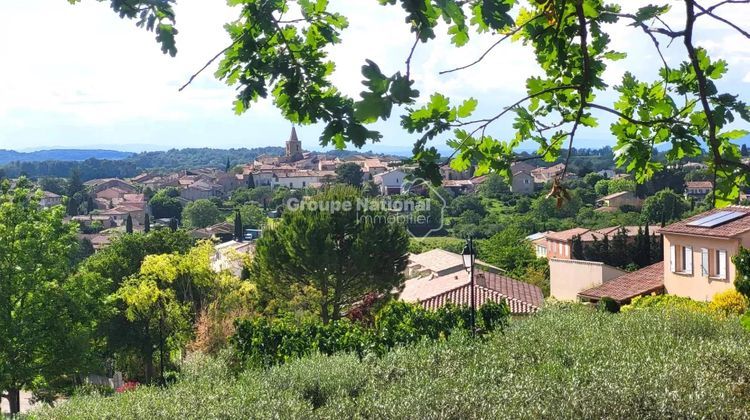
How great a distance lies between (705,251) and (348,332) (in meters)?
11.0

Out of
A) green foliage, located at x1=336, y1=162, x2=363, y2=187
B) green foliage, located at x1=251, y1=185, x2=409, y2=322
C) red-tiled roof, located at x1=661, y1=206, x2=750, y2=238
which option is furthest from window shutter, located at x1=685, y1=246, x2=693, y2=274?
green foliage, located at x1=336, y1=162, x2=363, y2=187

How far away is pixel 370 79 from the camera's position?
1.79m

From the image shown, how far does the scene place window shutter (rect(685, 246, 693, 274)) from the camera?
795 inches

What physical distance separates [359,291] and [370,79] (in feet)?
75.5

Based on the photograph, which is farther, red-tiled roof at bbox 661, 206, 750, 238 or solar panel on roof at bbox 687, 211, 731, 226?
solar panel on roof at bbox 687, 211, 731, 226

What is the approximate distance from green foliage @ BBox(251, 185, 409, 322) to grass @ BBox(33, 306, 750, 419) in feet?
41.6

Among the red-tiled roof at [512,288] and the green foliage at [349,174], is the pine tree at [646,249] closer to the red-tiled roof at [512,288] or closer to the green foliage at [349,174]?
the red-tiled roof at [512,288]

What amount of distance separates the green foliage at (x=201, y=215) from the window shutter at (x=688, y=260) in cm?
7318

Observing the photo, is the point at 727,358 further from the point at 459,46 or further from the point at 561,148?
the point at 459,46

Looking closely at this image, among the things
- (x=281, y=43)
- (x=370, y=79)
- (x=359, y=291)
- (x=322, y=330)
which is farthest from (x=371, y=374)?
(x=359, y=291)

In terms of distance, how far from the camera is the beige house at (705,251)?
736 inches

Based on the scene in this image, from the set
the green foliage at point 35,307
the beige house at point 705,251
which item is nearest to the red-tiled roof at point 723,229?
the beige house at point 705,251

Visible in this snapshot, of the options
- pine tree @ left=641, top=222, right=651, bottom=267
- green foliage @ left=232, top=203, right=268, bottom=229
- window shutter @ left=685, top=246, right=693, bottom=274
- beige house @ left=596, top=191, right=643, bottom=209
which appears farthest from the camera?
green foliage @ left=232, top=203, right=268, bottom=229

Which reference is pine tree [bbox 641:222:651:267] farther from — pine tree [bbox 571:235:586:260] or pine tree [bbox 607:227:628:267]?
pine tree [bbox 571:235:586:260]
